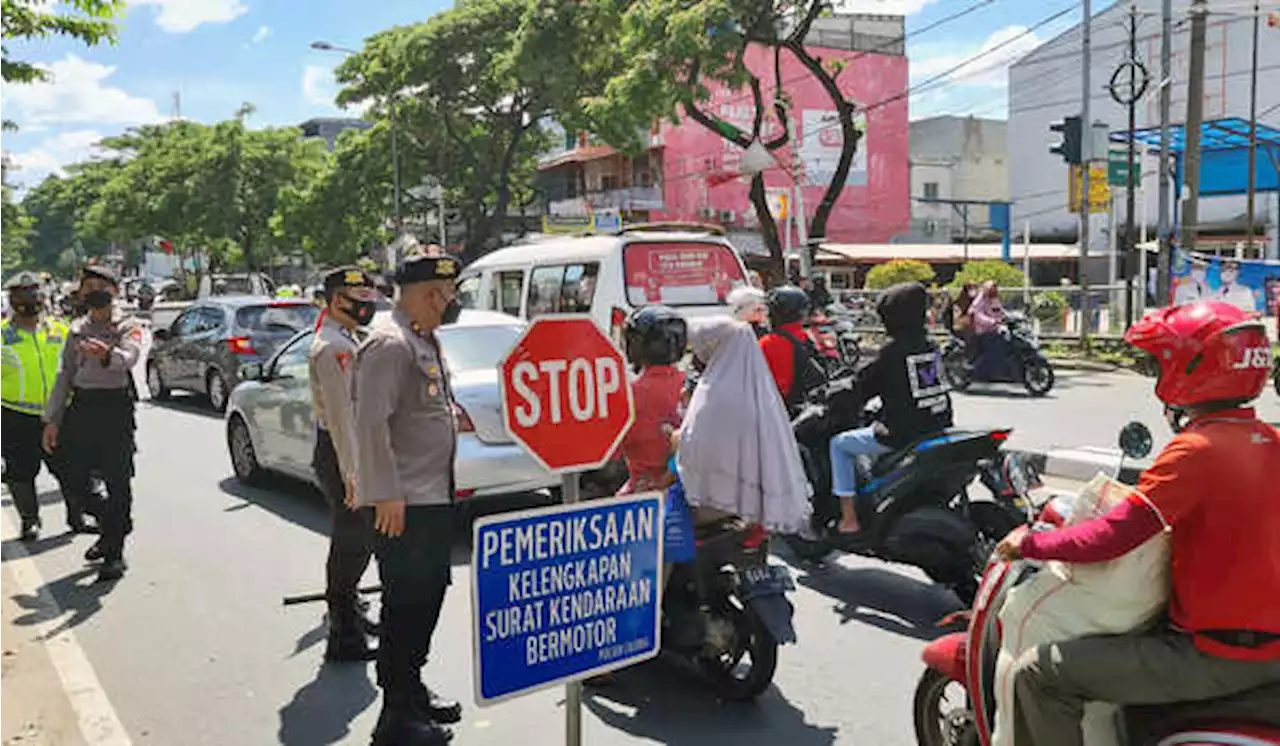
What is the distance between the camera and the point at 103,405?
20.7ft

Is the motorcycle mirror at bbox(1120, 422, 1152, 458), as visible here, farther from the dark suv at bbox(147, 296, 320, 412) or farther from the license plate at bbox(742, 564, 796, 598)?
the dark suv at bbox(147, 296, 320, 412)

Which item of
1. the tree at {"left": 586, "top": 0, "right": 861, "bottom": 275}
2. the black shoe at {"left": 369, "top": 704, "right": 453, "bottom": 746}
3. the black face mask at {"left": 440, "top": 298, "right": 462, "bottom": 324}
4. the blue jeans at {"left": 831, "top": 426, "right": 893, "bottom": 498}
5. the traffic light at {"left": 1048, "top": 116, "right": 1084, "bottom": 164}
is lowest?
the black shoe at {"left": 369, "top": 704, "right": 453, "bottom": 746}

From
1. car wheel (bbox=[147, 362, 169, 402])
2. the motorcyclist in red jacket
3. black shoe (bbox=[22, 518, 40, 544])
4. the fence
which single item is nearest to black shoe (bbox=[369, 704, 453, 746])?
the motorcyclist in red jacket

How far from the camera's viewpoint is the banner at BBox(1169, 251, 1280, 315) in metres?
15.4

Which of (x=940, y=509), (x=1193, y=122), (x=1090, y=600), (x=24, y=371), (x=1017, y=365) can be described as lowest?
(x=1017, y=365)

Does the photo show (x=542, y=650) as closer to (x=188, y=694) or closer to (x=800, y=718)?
(x=800, y=718)

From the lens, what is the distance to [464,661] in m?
4.90

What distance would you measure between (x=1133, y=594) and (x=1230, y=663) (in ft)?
0.82

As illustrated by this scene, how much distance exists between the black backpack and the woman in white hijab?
7.51 feet

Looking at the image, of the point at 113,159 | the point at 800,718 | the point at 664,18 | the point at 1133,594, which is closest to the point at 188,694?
the point at 800,718

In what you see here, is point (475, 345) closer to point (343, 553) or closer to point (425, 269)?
point (343, 553)

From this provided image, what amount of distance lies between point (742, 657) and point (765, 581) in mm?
423

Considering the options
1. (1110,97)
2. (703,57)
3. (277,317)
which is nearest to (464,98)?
Answer: (703,57)

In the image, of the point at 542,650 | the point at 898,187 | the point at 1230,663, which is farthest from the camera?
the point at 898,187
